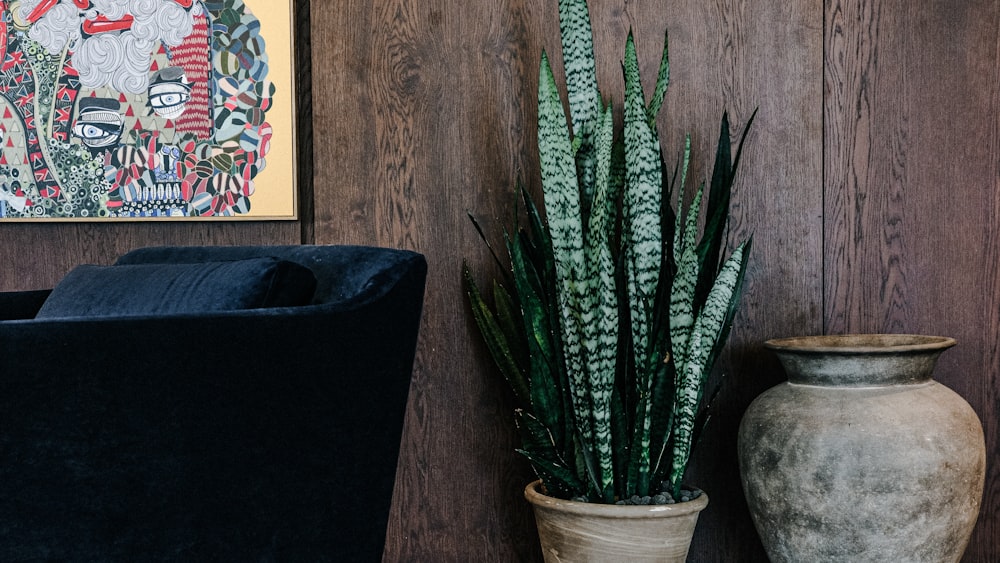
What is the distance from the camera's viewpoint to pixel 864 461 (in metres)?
1.72

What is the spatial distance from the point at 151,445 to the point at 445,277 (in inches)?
51.0

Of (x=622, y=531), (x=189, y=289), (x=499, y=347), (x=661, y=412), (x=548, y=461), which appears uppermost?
(x=189, y=289)

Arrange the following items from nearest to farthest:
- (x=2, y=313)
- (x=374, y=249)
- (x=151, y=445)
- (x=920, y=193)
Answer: (x=151, y=445)
(x=374, y=249)
(x=2, y=313)
(x=920, y=193)

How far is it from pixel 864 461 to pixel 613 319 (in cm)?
60

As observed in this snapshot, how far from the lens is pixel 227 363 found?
3.67ft

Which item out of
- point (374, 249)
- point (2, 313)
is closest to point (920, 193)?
point (374, 249)

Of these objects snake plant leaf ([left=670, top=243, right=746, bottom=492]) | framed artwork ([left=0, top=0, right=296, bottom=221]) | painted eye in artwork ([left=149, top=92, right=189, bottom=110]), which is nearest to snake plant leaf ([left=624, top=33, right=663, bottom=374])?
snake plant leaf ([left=670, top=243, right=746, bottom=492])

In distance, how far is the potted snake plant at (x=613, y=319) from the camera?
1840mm

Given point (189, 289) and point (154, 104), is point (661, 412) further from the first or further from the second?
point (154, 104)

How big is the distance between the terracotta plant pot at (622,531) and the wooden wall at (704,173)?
0.45 metres

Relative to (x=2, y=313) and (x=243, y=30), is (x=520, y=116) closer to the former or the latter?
(x=243, y=30)

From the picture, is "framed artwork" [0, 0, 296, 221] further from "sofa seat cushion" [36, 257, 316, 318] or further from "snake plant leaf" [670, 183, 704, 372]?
"snake plant leaf" [670, 183, 704, 372]

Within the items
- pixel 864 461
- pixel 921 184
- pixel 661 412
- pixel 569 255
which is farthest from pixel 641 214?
pixel 921 184

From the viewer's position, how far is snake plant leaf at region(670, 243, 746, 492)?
182cm
